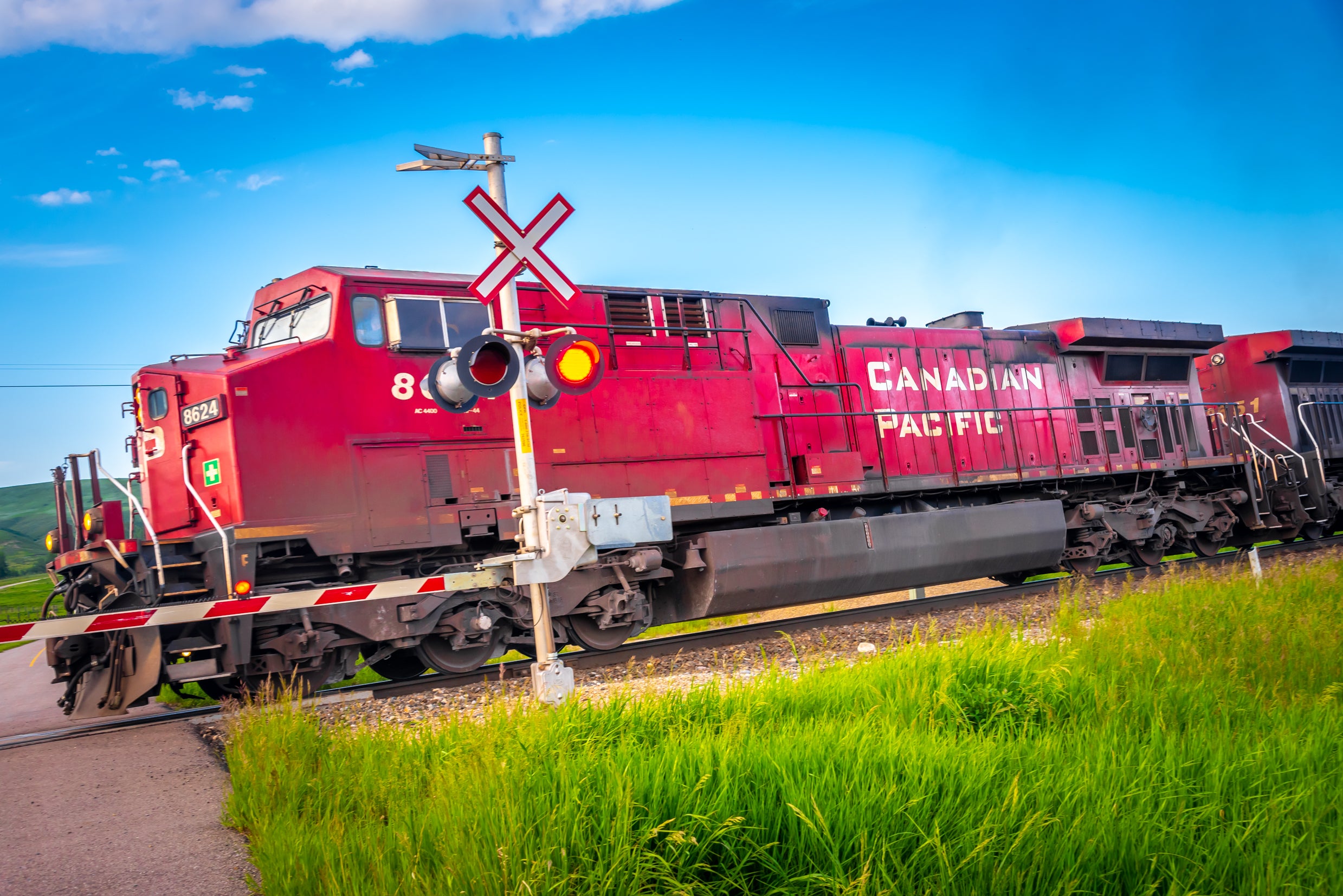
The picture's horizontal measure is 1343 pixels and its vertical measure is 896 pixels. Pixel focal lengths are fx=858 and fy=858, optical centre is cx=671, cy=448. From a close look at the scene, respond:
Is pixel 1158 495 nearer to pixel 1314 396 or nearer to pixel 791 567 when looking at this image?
pixel 1314 396

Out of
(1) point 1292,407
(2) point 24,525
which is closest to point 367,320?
(1) point 1292,407

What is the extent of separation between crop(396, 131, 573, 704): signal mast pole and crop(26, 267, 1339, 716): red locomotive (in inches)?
13.6

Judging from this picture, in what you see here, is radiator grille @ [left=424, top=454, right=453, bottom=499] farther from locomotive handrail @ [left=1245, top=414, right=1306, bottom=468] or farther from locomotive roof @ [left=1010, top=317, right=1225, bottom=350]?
locomotive handrail @ [left=1245, top=414, right=1306, bottom=468]

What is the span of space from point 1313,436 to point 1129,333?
5.35 metres

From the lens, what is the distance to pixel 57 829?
12.9 ft

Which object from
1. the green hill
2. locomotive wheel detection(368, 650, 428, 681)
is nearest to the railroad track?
locomotive wheel detection(368, 650, 428, 681)

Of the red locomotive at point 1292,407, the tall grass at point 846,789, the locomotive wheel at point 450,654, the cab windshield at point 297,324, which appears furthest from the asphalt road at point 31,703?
the red locomotive at point 1292,407

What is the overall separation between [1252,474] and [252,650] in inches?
589

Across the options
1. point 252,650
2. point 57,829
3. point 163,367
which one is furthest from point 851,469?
point 57,829

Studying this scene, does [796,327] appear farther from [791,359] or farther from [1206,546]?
[1206,546]

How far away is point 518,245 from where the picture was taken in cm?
523

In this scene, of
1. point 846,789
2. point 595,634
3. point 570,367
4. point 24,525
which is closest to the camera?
point 846,789

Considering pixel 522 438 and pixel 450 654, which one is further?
pixel 450 654

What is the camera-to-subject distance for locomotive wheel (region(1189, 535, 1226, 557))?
45.1 ft
